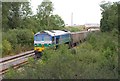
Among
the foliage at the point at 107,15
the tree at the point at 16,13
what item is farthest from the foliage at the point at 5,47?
the foliage at the point at 107,15

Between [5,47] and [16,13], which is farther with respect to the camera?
[16,13]

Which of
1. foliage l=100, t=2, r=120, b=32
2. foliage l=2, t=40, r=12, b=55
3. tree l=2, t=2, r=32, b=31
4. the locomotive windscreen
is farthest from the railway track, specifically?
tree l=2, t=2, r=32, b=31

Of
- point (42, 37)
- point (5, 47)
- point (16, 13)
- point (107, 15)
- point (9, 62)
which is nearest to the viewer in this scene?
point (9, 62)

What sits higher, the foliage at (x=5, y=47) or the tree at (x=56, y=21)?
the tree at (x=56, y=21)

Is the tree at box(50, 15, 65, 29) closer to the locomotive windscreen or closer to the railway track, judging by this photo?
the locomotive windscreen

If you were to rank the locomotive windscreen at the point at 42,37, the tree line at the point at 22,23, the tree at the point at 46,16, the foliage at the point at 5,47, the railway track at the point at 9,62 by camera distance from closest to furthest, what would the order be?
1. the railway track at the point at 9,62
2. the locomotive windscreen at the point at 42,37
3. the foliage at the point at 5,47
4. the tree line at the point at 22,23
5. the tree at the point at 46,16

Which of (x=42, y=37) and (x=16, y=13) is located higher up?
(x=16, y=13)

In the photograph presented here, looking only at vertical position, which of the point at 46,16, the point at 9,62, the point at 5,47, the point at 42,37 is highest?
the point at 46,16

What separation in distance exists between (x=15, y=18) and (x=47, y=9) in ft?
27.8

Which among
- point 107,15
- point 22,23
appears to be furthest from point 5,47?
point 107,15

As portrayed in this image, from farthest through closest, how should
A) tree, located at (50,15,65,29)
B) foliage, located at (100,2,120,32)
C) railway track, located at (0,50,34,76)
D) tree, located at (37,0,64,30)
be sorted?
1. tree, located at (50,15,65,29)
2. tree, located at (37,0,64,30)
3. foliage, located at (100,2,120,32)
4. railway track, located at (0,50,34,76)

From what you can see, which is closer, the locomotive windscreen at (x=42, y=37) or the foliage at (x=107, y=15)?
the locomotive windscreen at (x=42, y=37)

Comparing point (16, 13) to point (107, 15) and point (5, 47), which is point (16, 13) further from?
point (107, 15)

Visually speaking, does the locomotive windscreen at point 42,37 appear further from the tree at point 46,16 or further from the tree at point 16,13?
the tree at point 46,16
